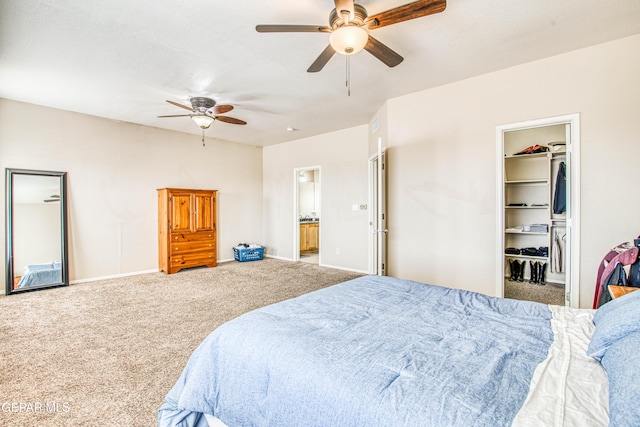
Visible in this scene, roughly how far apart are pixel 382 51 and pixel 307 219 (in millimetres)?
5842

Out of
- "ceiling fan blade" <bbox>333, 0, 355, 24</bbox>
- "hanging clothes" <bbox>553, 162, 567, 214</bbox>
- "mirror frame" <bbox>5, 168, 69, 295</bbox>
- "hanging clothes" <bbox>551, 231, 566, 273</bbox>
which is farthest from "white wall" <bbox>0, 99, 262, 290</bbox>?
"hanging clothes" <bbox>551, 231, 566, 273</bbox>

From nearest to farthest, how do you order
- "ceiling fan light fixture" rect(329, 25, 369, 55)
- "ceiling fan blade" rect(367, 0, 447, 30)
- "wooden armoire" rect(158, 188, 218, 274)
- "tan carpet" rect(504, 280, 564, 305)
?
"ceiling fan blade" rect(367, 0, 447, 30), "ceiling fan light fixture" rect(329, 25, 369, 55), "tan carpet" rect(504, 280, 564, 305), "wooden armoire" rect(158, 188, 218, 274)

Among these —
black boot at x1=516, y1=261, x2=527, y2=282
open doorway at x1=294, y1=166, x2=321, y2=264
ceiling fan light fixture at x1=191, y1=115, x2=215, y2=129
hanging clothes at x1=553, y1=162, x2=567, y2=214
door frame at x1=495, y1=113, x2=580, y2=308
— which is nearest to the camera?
door frame at x1=495, y1=113, x2=580, y2=308

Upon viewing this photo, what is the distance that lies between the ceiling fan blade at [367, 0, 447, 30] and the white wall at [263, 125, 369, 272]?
348 centimetres

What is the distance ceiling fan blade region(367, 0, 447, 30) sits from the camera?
1772mm

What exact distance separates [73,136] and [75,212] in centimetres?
118

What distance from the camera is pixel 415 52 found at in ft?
9.41

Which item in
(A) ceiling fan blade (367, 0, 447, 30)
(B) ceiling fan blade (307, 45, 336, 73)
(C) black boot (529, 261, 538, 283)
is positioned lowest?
(C) black boot (529, 261, 538, 283)

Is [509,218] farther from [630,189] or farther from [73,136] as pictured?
[73,136]

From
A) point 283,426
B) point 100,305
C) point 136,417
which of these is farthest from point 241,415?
point 100,305

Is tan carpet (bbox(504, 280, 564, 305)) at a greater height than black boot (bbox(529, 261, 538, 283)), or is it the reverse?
black boot (bbox(529, 261, 538, 283))

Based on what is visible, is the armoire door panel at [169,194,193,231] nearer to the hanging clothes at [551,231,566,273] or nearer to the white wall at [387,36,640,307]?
the white wall at [387,36,640,307]

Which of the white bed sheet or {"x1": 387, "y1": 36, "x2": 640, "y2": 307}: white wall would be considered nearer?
the white bed sheet

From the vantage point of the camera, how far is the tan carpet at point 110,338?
6.02 feet
